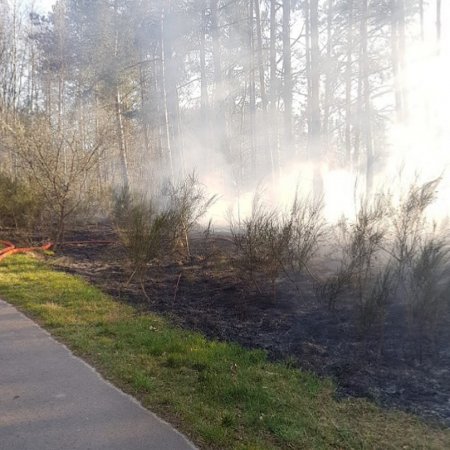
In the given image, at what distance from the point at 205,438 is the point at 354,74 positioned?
2059 cm

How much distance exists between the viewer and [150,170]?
22750 mm

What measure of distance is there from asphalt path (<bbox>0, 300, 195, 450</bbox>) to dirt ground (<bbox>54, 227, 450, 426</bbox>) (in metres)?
1.71

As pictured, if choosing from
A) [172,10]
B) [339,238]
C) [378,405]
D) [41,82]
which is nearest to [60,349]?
[378,405]

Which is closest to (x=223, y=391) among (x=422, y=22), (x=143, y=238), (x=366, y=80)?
(x=143, y=238)

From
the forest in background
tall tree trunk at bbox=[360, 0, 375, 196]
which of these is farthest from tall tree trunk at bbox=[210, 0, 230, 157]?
tall tree trunk at bbox=[360, 0, 375, 196]

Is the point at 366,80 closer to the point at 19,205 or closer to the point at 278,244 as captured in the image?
the point at 19,205

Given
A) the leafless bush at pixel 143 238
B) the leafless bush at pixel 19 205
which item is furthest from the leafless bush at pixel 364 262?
the leafless bush at pixel 19 205

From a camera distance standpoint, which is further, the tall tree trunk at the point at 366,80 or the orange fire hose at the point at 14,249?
the tall tree trunk at the point at 366,80

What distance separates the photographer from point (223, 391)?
3912 millimetres

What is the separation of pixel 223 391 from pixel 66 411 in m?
1.20

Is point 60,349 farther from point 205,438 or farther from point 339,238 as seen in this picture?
point 339,238

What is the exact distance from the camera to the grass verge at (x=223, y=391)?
330 centimetres

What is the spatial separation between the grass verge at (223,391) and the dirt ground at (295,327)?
0.95 ft

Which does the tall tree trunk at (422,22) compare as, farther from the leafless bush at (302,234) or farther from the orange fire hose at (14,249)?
the orange fire hose at (14,249)
